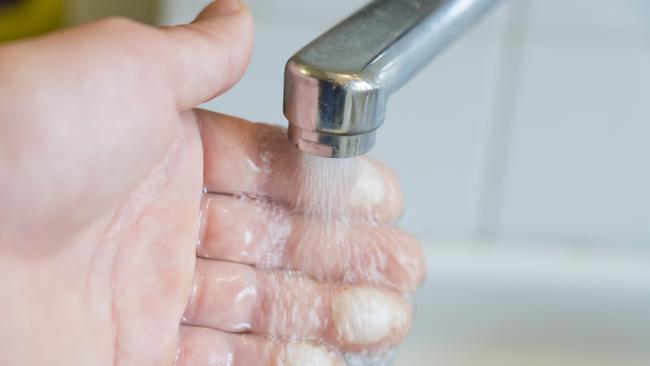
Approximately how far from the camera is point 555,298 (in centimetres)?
78

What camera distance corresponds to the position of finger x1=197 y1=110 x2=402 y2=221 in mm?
499

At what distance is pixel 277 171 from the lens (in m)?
0.51

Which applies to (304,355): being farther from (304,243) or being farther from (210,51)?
(210,51)

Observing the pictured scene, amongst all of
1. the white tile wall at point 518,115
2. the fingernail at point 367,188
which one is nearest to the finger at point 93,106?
the fingernail at point 367,188

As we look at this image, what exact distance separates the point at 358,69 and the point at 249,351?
21 centimetres

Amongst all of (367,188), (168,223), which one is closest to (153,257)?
(168,223)

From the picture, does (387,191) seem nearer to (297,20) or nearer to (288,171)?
(288,171)

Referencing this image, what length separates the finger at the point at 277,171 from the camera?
0.50 m

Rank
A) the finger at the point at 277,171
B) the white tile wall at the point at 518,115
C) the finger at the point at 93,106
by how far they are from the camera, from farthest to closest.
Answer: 1. the white tile wall at the point at 518,115
2. the finger at the point at 277,171
3. the finger at the point at 93,106

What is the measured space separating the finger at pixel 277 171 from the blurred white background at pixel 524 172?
0.70 feet

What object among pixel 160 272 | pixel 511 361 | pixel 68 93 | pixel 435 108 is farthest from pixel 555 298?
pixel 68 93

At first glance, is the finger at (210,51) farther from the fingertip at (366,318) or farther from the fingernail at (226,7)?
the fingertip at (366,318)

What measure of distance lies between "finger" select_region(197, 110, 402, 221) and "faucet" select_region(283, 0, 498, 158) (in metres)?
0.07

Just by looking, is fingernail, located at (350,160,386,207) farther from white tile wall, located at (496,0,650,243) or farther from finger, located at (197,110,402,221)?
white tile wall, located at (496,0,650,243)
